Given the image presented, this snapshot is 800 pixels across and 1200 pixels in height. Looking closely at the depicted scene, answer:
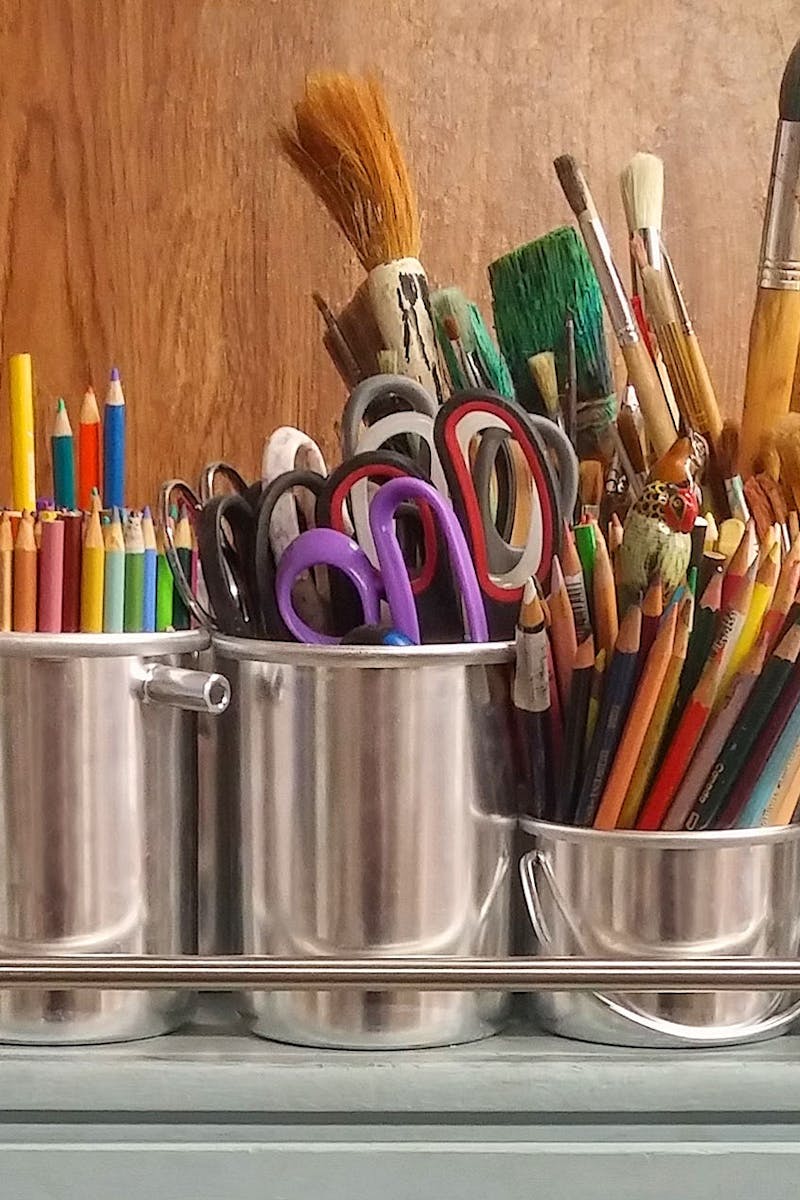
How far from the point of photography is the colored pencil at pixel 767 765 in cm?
42

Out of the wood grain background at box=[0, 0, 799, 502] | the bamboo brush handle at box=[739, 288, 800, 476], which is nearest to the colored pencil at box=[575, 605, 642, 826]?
the bamboo brush handle at box=[739, 288, 800, 476]

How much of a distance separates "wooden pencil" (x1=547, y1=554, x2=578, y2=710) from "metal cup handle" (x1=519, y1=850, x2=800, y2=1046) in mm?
59

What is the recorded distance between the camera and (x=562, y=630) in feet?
1.42

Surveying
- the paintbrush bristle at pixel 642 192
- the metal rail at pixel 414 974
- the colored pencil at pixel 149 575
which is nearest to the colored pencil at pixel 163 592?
the colored pencil at pixel 149 575

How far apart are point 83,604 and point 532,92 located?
1.12 feet

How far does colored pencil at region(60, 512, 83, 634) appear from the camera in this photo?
430mm

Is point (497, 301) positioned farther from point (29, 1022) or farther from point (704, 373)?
point (29, 1022)

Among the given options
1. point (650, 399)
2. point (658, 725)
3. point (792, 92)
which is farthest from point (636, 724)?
point (792, 92)

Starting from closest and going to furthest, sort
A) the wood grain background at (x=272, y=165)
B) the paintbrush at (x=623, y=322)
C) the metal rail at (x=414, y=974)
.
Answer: the metal rail at (x=414, y=974) < the paintbrush at (x=623, y=322) < the wood grain background at (x=272, y=165)

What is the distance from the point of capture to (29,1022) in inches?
17.0

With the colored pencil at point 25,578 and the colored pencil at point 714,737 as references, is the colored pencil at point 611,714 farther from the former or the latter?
the colored pencil at point 25,578

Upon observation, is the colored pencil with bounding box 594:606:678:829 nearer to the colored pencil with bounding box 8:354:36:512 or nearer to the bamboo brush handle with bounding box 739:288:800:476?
the bamboo brush handle with bounding box 739:288:800:476

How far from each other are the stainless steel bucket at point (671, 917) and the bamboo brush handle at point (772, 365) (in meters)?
0.14

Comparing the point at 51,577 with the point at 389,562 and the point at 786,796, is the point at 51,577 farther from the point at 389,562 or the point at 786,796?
the point at 786,796
